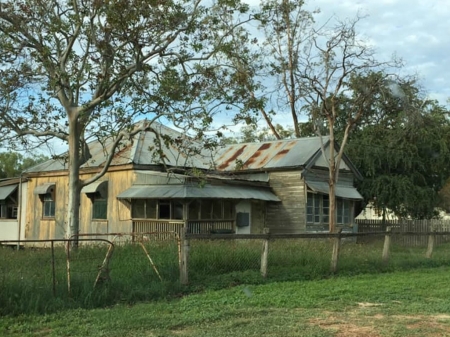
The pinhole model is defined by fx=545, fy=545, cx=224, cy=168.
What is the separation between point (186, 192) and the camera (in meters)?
20.8

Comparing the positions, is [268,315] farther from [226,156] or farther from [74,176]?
[226,156]

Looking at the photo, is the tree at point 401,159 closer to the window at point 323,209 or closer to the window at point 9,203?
the window at point 323,209

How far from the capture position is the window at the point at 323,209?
1033 inches

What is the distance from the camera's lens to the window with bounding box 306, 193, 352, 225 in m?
26.2

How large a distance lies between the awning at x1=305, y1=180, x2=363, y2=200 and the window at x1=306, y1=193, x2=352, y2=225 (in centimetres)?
54

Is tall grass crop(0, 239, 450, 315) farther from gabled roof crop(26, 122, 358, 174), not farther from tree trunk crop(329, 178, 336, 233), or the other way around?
gabled roof crop(26, 122, 358, 174)

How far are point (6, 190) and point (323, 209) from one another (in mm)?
16086

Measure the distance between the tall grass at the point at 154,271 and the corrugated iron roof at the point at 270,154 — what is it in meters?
10.5

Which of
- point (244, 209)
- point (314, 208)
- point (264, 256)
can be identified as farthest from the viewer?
point (314, 208)

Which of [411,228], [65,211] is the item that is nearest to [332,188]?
[411,228]

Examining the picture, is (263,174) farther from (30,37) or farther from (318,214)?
(30,37)

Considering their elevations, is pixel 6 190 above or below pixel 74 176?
below

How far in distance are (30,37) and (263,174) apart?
43.2ft

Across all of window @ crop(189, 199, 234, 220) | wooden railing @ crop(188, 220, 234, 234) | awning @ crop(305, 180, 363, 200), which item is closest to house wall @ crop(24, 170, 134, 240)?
window @ crop(189, 199, 234, 220)
